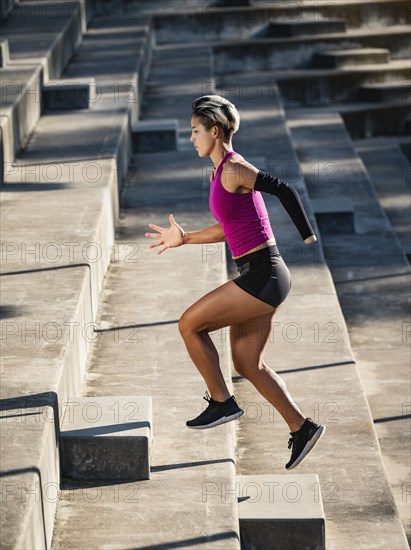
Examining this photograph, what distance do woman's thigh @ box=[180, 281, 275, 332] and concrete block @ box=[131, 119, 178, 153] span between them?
252 inches

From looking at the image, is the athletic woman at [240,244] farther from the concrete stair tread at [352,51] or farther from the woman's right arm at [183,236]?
the concrete stair tread at [352,51]

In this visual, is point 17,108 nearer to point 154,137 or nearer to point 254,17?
point 154,137

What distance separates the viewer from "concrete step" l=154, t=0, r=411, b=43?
60.7 ft

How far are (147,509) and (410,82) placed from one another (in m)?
13.7

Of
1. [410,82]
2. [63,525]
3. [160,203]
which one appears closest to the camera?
[63,525]

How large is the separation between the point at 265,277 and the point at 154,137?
6.53m

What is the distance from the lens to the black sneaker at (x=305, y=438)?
5.36 m

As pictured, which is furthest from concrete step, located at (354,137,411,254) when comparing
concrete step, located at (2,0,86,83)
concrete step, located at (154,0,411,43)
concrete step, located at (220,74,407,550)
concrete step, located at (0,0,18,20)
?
concrete step, located at (0,0,18,20)

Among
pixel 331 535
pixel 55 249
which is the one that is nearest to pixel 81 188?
pixel 55 249

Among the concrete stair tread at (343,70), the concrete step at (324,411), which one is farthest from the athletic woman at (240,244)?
the concrete stair tread at (343,70)

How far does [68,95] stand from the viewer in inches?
462

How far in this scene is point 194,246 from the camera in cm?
857

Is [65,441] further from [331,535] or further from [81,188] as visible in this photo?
[81,188]

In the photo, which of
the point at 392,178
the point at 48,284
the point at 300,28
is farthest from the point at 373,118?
the point at 48,284
